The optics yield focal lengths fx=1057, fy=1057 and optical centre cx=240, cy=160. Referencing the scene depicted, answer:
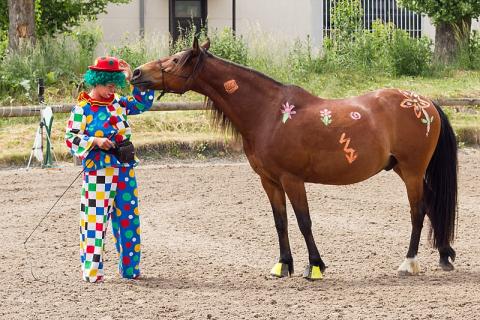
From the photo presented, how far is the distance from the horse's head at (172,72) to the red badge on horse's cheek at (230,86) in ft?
0.76

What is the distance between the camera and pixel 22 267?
26.2 ft

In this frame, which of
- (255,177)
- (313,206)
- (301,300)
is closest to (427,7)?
(255,177)

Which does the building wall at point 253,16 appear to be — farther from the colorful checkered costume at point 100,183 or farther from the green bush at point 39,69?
the colorful checkered costume at point 100,183

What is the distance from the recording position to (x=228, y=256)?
838 centimetres

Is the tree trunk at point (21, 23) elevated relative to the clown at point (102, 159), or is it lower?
elevated

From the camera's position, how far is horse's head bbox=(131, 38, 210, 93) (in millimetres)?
7349

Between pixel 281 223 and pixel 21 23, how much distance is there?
402 inches

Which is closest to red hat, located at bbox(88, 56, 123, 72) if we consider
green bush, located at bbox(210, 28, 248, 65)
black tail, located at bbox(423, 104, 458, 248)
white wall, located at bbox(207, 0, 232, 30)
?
black tail, located at bbox(423, 104, 458, 248)

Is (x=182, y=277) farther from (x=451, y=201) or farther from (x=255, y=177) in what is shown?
(x=255, y=177)

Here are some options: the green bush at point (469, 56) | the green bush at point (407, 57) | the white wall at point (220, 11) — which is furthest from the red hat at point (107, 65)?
the white wall at point (220, 11)

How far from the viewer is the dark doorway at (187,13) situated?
24031 millimetres

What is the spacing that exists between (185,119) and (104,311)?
8.72 m

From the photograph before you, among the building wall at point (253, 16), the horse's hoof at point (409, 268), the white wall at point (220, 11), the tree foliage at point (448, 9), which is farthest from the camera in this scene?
the white wall at point (220, 11)

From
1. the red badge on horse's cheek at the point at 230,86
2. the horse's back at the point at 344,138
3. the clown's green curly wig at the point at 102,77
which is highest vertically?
the clown's green curly wig at the point at 102,77
